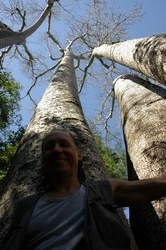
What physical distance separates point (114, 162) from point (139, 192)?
30.6 feet

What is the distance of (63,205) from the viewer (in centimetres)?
196

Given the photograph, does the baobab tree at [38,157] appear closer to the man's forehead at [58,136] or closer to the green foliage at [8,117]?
the man's forehead at [58,136]

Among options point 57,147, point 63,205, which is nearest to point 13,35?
point 57,147

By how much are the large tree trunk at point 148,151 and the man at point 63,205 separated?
564mm

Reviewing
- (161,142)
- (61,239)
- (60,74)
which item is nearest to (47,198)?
(61,239)

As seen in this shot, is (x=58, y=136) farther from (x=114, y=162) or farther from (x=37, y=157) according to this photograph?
(x=114, y=162)

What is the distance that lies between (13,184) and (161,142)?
156 cm

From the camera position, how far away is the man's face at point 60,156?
2.21 m

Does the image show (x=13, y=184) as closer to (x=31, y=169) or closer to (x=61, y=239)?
(x=31, y=169)

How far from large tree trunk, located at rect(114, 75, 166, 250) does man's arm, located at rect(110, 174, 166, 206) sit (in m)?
0.51

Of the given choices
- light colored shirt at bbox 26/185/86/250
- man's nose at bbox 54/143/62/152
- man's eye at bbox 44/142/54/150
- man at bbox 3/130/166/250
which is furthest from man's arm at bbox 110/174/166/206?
man's eye at bbox 44/142/54/150

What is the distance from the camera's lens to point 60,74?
798cm

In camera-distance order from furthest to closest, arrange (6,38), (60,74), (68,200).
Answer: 1. (6,38)
2. (60,74)
3. (68,200)

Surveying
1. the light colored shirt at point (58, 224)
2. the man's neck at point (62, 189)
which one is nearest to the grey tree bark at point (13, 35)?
the man's neck at point (62, 189)
